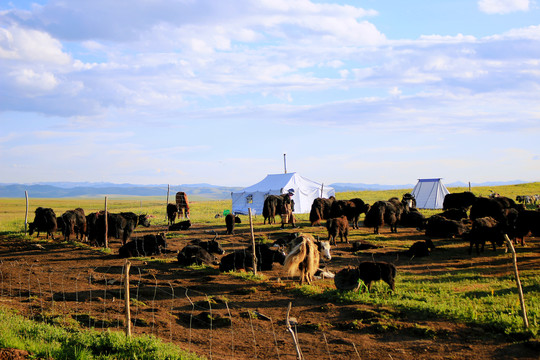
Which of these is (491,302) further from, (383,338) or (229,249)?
(229,249)

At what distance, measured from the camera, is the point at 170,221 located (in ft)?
103

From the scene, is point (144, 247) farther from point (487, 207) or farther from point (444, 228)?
point (487, 207)

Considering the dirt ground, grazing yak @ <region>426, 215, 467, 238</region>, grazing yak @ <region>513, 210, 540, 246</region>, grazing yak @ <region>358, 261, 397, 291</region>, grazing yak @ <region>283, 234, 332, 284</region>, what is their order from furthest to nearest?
grazing yak @ <region>426, 215, 467, 238</region> → grazing yak @ <region>513, 210, 540, 246</region> → grazing yak @ <region>283, 234, 332, 284</region> → grazing yak @ <region>358, 261, 397, 291</region> → the dirt ground

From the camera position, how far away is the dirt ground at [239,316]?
7715mm

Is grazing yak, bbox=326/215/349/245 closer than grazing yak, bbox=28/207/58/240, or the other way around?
grazing yak, bbox=326/215/349/245

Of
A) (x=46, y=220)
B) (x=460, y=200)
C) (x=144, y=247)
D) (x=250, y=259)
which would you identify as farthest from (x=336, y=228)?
(x=460, y=200)

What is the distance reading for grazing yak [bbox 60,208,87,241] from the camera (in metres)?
22.5

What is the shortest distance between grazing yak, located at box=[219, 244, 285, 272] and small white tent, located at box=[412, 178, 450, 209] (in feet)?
86.0

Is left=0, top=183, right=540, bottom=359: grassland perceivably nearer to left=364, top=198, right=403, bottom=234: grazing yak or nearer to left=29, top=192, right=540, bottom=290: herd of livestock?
left=29, top=192, right=540, bottom=290: herd of livestock

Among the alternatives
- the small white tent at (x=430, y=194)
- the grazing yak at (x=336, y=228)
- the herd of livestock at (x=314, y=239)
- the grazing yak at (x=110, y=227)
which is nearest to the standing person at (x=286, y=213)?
the herd of livestock at (x=314, y=239)

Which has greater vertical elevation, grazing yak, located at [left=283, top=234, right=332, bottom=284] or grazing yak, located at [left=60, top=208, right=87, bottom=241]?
grazing yak, located at [left=60, top=208, right=87, bottom=241]

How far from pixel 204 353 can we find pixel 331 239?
14424 mm

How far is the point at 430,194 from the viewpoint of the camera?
3925cm

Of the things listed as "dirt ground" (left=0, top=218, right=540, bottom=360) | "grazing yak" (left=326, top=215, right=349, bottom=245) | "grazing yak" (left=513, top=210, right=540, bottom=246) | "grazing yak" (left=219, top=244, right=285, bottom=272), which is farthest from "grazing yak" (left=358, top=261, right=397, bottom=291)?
"grazing yak" (left=513, top=210, right=540, bottom=246)
